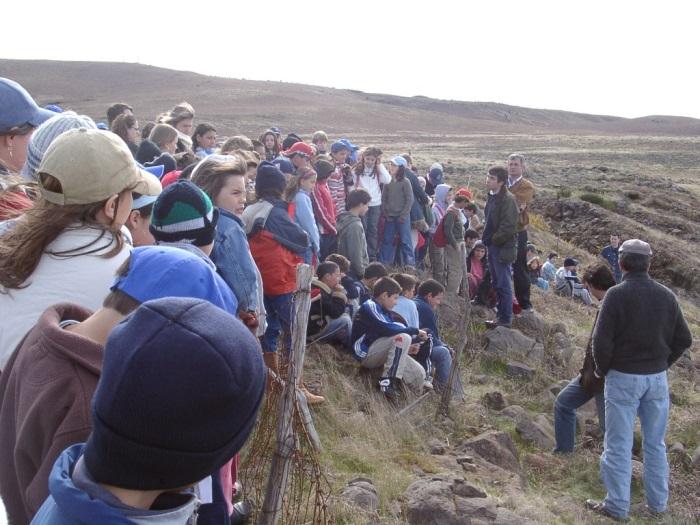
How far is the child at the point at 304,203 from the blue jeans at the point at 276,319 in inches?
30.3

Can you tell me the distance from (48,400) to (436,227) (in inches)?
358

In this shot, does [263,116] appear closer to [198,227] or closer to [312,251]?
[312,251]

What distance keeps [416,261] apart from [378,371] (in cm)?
459

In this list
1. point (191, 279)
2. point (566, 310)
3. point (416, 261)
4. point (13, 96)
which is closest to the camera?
point (191, 279)

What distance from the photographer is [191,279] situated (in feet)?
7.59

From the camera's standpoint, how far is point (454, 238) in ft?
33.7

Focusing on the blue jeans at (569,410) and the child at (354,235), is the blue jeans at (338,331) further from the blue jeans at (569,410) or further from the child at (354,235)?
the blue jeans at (569,410)

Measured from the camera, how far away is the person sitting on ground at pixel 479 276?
36.0 ft

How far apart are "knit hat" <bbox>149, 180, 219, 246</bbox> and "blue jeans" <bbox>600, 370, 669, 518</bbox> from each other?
4.11m

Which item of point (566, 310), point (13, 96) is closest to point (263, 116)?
point (566, 310)

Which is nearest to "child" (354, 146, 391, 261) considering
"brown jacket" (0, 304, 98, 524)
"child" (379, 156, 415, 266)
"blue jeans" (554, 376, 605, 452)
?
"child" (379, 156, 415, 266)

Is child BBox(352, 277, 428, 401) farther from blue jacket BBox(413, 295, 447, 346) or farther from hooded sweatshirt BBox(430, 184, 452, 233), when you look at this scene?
hooded sweatshirt BBox(430, 184, 452, 233)

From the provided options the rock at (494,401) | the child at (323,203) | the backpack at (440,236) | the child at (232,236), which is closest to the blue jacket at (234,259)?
the child at (232,236)

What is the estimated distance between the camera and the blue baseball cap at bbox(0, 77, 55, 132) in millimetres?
3673
